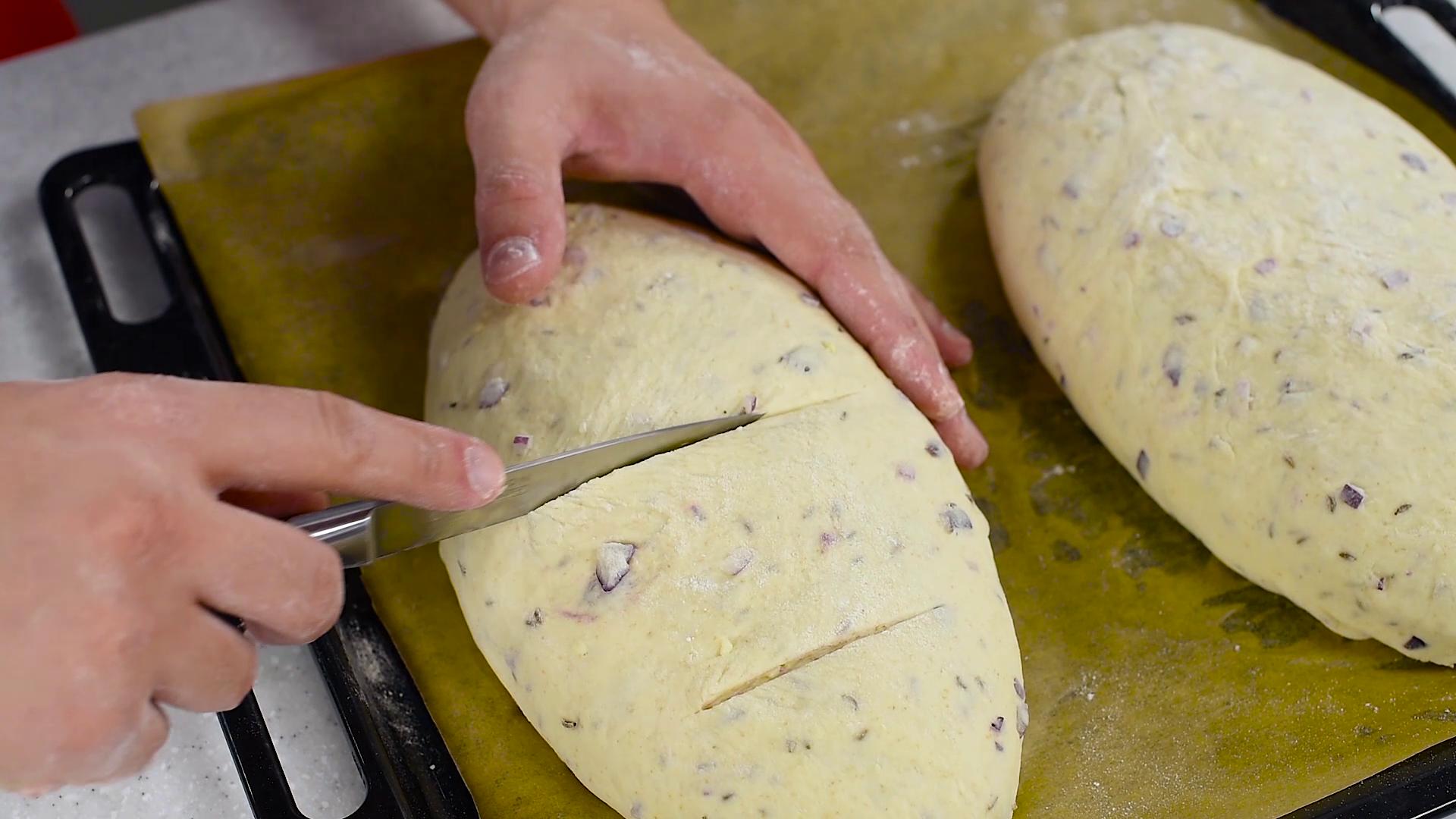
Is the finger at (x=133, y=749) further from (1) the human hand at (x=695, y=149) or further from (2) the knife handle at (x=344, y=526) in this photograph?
(1) the human hand at (x=695, y=149)

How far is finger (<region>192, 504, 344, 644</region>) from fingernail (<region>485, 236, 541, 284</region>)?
1.61ft

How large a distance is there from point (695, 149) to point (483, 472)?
29.6 inches

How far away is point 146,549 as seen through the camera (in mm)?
945

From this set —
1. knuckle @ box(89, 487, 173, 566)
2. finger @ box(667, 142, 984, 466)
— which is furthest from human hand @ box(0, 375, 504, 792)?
finger @ box(667, 142, 984, 466)

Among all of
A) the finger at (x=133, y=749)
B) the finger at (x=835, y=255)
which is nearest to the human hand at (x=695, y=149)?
the finger at (x=835, y=255)

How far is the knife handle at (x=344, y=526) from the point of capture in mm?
1142

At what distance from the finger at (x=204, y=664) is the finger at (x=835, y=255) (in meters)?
0.94

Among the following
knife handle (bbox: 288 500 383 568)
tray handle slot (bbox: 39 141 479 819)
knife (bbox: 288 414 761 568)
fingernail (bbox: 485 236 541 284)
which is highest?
fingernail (bbox: 485 236 541 284)

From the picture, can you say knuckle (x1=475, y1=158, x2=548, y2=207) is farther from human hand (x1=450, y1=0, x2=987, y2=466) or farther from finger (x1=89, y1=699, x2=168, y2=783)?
finger (x1=89, y1=699, x2=168, y2=783)

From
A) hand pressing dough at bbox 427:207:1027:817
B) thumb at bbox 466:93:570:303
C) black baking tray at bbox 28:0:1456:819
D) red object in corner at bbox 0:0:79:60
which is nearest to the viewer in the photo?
hand pressing dough at bbox 427:207:1027:817

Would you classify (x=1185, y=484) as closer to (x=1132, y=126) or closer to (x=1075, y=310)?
(x=1075, y=310)

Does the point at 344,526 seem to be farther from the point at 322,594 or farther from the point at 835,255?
the point at 835,255

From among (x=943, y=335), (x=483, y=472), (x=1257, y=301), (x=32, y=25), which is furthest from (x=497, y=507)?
(x=32, y=25)

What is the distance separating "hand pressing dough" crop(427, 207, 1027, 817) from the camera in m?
1.28
